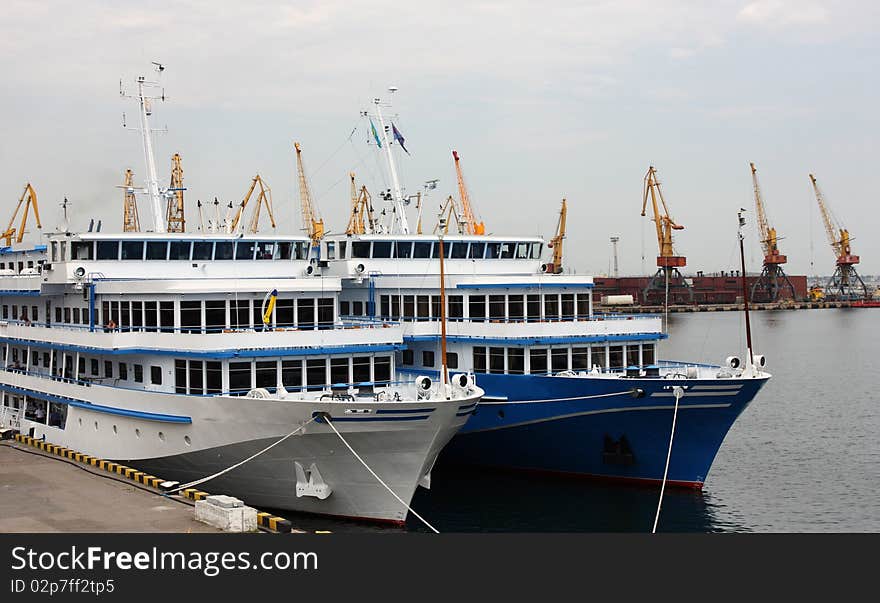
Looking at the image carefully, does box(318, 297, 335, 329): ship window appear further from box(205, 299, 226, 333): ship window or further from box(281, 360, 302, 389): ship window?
box(205, 299, 226, 333): ship window

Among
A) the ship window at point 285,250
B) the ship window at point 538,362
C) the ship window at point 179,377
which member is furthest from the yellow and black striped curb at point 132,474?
the ship window at point 538,362

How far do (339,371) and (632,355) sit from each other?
415 inches

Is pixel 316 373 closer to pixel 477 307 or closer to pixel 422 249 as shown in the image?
pixel 477 307

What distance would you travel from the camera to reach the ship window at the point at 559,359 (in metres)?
31.2

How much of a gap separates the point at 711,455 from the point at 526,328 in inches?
262

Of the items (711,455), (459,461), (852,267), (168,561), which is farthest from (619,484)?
(852,267)

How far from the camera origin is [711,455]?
30594 millimetres

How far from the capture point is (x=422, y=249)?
119 ft

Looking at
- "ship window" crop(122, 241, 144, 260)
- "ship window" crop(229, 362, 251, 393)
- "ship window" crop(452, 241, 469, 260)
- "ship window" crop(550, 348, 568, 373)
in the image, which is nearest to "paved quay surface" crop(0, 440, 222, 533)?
"ship window" crop(229, 362, 251, 393)

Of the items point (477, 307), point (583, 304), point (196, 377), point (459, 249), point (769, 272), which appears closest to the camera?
point (196, 377)

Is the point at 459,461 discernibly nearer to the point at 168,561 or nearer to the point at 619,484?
the point at 619,484

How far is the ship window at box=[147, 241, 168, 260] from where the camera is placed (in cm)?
2989

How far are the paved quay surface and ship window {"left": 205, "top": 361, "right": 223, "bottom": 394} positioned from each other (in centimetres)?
310

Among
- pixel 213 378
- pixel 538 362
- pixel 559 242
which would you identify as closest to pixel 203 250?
pixel 213 378
